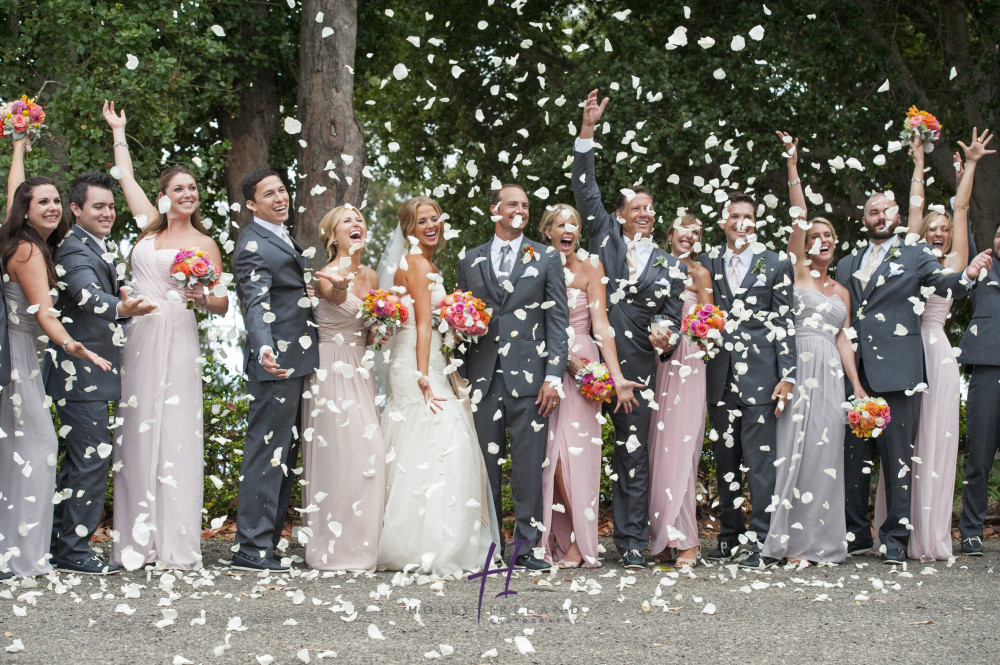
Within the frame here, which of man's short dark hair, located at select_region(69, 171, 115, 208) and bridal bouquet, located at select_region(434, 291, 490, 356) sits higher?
man's short dark hair, located at select_region(69, 171, 115, 208)

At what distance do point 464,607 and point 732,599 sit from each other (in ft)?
4.53

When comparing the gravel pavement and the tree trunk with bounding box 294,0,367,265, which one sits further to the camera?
the tree trunk with bounding box 294,0,367,265

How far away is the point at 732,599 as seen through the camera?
5.26m

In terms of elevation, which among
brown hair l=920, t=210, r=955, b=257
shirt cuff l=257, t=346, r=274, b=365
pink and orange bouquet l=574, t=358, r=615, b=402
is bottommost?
pink and orange bouquet l=574, t=358, r=615, b=402

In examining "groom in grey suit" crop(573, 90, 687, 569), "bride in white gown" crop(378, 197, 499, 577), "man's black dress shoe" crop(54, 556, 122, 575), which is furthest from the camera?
"groom in grey suit" crop(573, 90, 687, 569)

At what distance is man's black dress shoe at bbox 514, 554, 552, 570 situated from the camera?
19.6 feet

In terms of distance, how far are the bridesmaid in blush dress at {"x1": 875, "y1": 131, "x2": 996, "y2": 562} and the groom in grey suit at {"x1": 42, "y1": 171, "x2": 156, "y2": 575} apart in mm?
4830

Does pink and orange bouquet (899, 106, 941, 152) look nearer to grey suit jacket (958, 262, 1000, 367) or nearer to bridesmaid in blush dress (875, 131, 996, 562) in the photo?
bridesmaid in blush dress (875, 131, 996, 562)

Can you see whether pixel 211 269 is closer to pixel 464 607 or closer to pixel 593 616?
pixel 464 607

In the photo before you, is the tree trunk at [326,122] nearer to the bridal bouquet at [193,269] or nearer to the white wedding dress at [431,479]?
the white wedding dress at [431,479]

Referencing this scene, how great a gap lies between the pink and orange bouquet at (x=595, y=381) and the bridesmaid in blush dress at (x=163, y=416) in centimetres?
207

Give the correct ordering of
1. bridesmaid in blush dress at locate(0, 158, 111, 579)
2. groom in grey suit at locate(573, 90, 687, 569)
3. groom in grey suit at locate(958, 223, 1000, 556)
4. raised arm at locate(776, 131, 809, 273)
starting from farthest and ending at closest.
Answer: groom in grey suit at locate(958, 223, 1000, 556) → raised arm at locate(776, 131, 809, 273) → groom in grey suit at locate(573, 90, 687, 569) → bridesmaid in blush dress at locate(0, 158, 111, 579)

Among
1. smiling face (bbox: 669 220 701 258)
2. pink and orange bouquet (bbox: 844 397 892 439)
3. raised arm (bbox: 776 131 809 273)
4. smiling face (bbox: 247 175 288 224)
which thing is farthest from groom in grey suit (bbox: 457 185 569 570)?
pink and orange bouquet (bbox: 844 397 892 439)

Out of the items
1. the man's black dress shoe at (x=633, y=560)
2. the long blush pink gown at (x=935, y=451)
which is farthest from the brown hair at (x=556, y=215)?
the long blush pink gown at (x=935, y=451)
